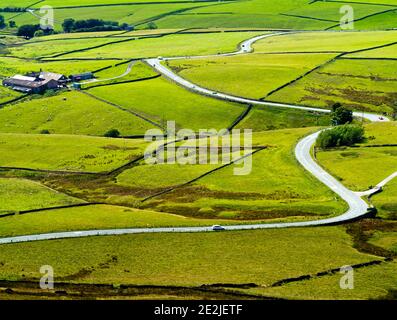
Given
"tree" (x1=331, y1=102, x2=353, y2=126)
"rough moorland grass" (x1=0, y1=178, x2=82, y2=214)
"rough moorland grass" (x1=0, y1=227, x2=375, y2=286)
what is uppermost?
"tree" (x1=331, y1=102, x2=353, y2=126)

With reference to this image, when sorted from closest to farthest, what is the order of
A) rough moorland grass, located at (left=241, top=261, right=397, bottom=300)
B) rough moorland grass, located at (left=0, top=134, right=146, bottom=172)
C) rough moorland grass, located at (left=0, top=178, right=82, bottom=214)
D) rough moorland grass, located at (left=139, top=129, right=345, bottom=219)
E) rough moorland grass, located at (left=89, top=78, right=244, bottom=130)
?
1. rough moorland grass, located at (left=241, top=261, right=397, bottom=300)
2. rough moorland grass, located at (left=139, top=129, right=345, bottom=219)
3. rough moorland grass, located at (left=0, top=178, right=82, bottom=214)
4. rough moorland grass, located at (left=0, top=134, right=146, bottom=172)
5. rough moorland grass, located at (left=89, top=78, right=244, bottom=130)

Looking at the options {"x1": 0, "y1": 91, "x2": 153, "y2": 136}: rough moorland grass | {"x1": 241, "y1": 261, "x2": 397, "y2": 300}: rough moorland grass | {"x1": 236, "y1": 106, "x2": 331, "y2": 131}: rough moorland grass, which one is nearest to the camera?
{"x1": 241, "y1": 261, "x2": 397, "y2": 300}: rough moorland grass

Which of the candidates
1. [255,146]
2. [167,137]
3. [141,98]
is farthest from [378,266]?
[141,98]

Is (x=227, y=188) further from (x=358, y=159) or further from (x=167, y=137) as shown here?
(x=167, y=137)

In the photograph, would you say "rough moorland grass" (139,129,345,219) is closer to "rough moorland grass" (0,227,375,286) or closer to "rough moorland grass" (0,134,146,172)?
"rough moorland grass" (0,227,375,286)

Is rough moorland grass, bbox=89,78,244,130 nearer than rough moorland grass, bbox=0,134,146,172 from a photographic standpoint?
No

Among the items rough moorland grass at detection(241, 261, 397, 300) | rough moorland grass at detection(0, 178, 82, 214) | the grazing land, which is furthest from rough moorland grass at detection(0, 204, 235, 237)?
rough moorland grass at detection(241, 261, 397, 300)

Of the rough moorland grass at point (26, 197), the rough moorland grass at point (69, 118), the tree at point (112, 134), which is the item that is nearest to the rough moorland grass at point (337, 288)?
the rough moorland grass at point (26, 197)
